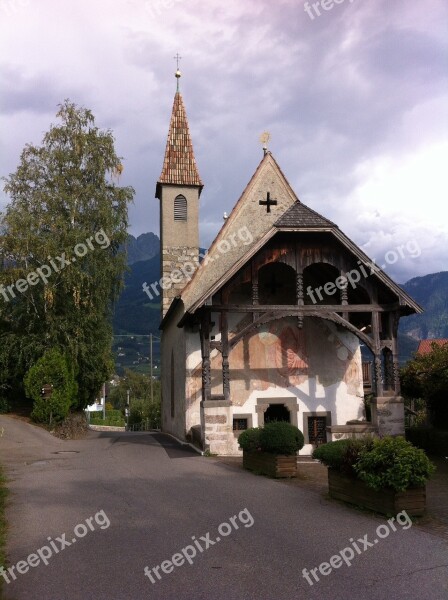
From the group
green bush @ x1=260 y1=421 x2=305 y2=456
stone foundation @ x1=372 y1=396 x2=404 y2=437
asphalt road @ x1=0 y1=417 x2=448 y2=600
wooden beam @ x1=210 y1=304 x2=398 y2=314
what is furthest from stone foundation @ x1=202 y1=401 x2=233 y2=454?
stone foundation @ x1=372 y1=396 x2=404 y2=437

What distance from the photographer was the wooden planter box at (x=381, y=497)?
27.7ft

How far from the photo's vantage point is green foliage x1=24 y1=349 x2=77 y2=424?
83.4ft

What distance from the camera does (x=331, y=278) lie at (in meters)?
20.6

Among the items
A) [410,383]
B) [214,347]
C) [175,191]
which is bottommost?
[410,383]

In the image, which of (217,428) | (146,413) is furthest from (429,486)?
(146,413)

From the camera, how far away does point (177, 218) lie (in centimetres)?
2955

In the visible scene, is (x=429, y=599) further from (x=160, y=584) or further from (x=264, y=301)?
(x=264, y=301)

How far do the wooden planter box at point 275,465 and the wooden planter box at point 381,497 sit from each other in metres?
2.74

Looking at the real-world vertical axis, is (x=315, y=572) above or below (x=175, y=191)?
below

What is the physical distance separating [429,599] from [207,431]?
11639 millimetres

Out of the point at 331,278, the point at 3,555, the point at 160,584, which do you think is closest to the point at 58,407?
the point at 331,278

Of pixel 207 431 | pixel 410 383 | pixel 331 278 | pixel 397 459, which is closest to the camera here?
pixel 397 459

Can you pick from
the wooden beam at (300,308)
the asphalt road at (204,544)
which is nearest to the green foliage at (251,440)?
the asphalt road at (204,544)

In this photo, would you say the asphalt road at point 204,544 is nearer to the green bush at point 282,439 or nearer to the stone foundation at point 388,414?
the green bush at point 282,439
